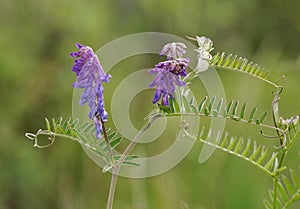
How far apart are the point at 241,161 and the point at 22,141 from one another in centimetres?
110

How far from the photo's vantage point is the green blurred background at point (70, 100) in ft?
6.96

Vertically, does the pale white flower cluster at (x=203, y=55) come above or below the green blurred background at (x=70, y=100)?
below

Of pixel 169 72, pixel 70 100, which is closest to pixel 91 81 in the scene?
pixel 169 72

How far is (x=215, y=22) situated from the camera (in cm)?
383

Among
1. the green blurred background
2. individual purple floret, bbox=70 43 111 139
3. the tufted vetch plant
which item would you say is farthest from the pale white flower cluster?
the green blurred background

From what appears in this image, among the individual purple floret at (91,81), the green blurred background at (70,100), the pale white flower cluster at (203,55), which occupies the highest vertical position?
the green blurred background at (70,100)

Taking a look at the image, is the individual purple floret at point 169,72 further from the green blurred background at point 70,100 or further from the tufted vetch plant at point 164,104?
the green blurred background at point 70,100

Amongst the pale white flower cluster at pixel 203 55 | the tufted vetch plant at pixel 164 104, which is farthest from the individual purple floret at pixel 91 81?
the pale white flower cluster at pixel 203 55

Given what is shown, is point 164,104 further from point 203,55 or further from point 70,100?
point 70,100

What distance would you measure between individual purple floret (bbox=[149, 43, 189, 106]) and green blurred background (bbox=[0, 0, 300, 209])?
1.08 metres

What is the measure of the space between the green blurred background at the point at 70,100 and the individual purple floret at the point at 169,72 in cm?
108

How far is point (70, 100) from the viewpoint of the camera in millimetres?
2793

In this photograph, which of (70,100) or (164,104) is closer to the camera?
(164,104)

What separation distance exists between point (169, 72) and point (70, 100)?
6.90 feet
